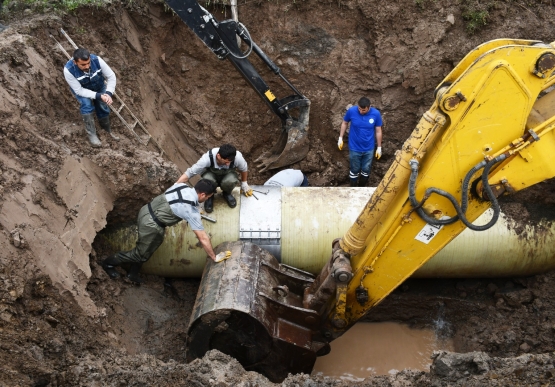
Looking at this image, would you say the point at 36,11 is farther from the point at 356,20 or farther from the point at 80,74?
the point at 356,20

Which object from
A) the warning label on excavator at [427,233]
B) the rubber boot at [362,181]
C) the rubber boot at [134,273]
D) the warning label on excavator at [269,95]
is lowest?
the rubber boot at [134,273]

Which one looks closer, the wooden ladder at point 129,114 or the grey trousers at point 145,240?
the grey trousers at point 145,240

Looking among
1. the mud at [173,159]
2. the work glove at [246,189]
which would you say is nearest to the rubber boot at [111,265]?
the mud at [173,159]

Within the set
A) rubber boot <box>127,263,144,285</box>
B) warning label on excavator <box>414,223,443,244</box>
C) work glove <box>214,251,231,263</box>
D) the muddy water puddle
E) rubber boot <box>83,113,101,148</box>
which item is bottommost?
the muddy water puddle

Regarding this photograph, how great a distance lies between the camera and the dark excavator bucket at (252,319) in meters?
4.97

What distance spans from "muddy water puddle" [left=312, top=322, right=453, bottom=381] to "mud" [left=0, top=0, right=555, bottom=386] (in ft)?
0.56

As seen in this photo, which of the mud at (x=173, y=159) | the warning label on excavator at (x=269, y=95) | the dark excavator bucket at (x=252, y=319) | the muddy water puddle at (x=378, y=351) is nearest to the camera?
the mud at (x=173, y=159)

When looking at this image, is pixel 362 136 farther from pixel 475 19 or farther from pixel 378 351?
pixel 378 351

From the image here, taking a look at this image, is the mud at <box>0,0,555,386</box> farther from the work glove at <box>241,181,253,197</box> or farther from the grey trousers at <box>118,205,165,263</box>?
the work glove at <box>241,181,253,197</box>

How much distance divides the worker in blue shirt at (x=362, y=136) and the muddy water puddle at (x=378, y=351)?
7.61 feet

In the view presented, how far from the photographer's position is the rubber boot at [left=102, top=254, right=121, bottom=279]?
584cm

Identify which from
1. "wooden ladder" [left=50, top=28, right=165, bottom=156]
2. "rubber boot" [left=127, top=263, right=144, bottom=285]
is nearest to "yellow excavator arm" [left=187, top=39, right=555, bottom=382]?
"rubber boot" [left=127, top=263, right=144, bottom=285]

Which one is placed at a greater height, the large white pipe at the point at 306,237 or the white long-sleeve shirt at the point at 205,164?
the white long-sleeve shirt at the point at 205,164

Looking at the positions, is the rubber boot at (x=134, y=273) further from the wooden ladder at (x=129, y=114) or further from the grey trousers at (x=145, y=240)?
the wooden ladder at (x=129, y=114)
